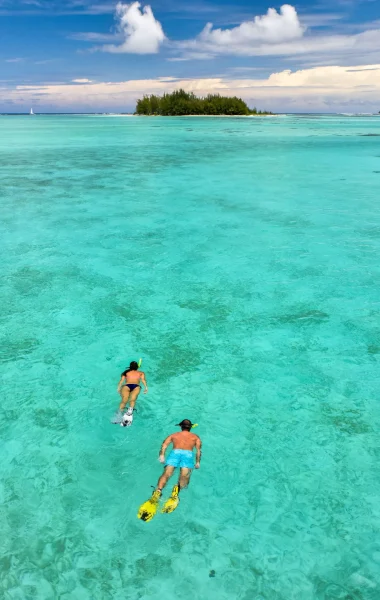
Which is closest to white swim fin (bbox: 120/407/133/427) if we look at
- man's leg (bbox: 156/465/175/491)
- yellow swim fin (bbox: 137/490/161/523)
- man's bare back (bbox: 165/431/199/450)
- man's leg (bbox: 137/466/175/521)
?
man's bare back (bbox: 165/431/199/450)

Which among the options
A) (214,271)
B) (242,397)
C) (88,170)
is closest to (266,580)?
(242,397)

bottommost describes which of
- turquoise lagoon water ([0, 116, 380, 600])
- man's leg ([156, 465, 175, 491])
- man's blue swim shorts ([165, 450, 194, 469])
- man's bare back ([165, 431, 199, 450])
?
turquoise lagoon water ([0, 116, 380, 600])

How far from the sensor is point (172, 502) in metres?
6.66

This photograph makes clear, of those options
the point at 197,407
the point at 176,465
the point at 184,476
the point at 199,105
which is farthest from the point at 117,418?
the point at 199,105

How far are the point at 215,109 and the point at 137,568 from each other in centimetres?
20253

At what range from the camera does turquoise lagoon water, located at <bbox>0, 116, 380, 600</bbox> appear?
5914mm

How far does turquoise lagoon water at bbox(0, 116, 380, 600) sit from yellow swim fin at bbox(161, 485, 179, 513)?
11 centimetres

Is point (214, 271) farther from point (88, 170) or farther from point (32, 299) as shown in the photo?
point (88, 170)

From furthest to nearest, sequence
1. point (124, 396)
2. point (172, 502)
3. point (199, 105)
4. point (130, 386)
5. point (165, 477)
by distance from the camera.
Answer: point (199, 105) → point (130, 386) → point (124, 396) → point (165, 477) → point (172, 502)

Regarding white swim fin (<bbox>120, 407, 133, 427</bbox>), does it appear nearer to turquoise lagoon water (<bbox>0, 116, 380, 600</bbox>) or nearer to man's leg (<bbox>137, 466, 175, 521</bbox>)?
turquoise lagoon water (<bbox>0, 116, 380, 600</bbox>)

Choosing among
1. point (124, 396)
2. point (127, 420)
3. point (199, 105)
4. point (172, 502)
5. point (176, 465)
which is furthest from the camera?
point (199, 105)

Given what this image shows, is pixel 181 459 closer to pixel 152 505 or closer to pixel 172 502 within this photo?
pixel 172 502

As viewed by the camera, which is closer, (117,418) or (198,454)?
(198,454)

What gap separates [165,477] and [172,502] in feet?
1.37
